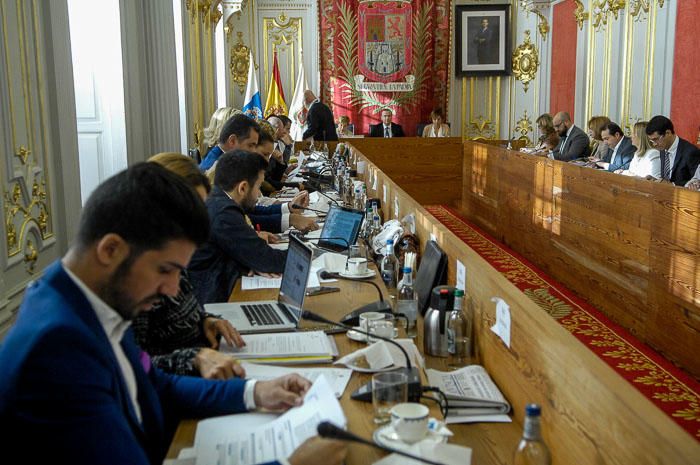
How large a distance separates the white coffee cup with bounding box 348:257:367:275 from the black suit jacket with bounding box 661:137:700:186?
4208mm

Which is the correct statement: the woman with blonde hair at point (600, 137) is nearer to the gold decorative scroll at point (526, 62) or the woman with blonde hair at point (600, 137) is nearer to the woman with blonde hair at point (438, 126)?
the woman with blonde hair at point (438, 126)

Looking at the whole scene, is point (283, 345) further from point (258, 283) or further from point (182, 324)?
point (258, 283)

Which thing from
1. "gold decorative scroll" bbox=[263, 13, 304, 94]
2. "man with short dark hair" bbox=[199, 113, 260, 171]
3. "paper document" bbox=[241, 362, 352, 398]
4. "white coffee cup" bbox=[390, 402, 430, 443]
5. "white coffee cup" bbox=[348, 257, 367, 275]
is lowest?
"paper document" bbox=[241, 362, 352, 398]

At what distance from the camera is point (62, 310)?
1.24 meters

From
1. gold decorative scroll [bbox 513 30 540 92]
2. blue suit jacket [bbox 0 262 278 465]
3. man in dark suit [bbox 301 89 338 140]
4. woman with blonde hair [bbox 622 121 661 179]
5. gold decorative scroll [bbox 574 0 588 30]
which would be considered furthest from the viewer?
gold decorative scroll [bbox 513 30 540 92]

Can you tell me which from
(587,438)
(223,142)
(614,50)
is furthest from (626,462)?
(614,50)

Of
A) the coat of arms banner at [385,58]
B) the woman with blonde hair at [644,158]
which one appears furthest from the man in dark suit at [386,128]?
the woman with blonde hair at [644,158]

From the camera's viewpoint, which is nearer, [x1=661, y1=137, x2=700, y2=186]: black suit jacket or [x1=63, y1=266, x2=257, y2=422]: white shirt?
[x1=63, y1=266, x2=257, y2=422]: white shirt

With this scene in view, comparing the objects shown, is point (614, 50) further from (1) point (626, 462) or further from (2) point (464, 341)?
(1) point (626, 462)

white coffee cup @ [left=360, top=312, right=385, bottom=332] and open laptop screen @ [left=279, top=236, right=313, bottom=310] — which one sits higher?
open laptop screen @ [left=279, top=236, right=313, bottom=310]

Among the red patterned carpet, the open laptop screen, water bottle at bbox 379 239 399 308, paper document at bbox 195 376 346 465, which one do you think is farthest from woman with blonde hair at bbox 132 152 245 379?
the red patterned carpet

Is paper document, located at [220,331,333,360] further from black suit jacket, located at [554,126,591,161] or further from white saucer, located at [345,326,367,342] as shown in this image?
black suit jacket, located at [554,126,591,161]

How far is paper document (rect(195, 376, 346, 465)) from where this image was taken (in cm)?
157

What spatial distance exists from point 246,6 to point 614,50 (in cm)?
626
